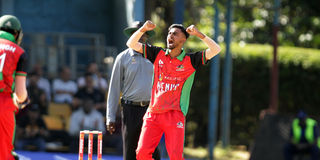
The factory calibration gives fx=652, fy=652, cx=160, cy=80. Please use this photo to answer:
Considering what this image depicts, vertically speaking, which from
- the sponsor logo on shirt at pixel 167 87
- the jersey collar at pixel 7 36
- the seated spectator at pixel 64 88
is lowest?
A: the seated spectator at pixel 64 88

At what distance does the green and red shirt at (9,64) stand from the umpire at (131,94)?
1709mm

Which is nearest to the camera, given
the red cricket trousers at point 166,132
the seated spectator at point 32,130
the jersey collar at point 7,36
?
the jersey collar at point 7,36

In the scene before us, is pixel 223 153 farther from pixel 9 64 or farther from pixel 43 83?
pixel 9 64

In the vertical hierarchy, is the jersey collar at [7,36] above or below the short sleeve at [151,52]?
above

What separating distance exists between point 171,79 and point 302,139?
5.14 ft

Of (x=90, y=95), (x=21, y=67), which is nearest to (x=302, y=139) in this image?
(x=21, y=67)

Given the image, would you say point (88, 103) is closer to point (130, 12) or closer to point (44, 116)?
point (44, 116)

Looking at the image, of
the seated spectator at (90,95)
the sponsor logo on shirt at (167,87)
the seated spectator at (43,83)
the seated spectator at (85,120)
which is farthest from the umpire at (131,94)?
the seated spectator at (43,83)

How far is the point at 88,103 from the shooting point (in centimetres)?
1301

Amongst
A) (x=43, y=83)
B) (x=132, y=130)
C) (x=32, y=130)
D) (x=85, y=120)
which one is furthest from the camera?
(x=43, y=83)

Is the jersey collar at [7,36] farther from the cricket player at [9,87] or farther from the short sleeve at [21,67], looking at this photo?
the short sleeve at [21,67]

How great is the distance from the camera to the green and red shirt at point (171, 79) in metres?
7.07

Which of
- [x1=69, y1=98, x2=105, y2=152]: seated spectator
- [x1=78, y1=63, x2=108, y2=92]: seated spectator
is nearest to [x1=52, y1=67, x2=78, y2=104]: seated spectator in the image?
[x1=78, y1=63, x2=108, y2=92]: seated spectator

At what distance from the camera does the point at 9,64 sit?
20.3 feet
